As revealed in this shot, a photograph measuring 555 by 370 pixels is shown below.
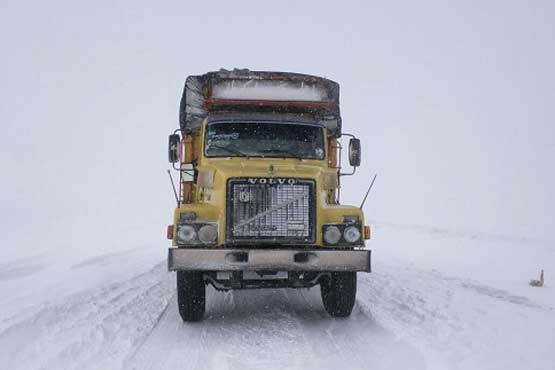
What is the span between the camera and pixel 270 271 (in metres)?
6.55

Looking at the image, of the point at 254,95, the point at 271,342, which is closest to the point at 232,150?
the point at 254,95

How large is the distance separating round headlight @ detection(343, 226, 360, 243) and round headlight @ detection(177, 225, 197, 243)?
1.77 meters

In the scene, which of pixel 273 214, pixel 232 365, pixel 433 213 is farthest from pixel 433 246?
pixel 433 213

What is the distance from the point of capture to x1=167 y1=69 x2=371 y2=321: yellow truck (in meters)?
6.43

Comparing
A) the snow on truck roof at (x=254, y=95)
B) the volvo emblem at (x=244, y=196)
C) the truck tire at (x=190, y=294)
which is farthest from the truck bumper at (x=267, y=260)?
the snow on truck roof at (x=254, y=95)

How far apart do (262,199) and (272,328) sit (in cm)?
152

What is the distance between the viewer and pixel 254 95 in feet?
27.0

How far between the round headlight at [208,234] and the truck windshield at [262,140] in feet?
5.08

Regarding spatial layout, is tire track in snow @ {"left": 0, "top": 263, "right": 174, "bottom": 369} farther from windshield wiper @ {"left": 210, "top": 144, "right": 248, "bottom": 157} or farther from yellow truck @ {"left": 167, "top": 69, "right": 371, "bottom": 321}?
windshield wiper @ {"left": 210, "top": 144, "right": 248, "bottom": 157}

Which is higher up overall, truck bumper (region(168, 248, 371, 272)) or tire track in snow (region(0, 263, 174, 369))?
truck bumper (region(168, 248, 371, 272))

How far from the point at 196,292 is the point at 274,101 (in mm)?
3024

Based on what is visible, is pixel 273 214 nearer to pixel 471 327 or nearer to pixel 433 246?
pixel 471 327

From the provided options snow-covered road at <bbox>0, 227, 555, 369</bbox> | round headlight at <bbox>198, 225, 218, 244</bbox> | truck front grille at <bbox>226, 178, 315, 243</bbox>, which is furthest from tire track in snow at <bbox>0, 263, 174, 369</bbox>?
truck front grille at <bbox>226, 178, 315, 243</bbox>

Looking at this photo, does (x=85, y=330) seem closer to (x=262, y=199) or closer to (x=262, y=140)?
(x=262, y=199)
